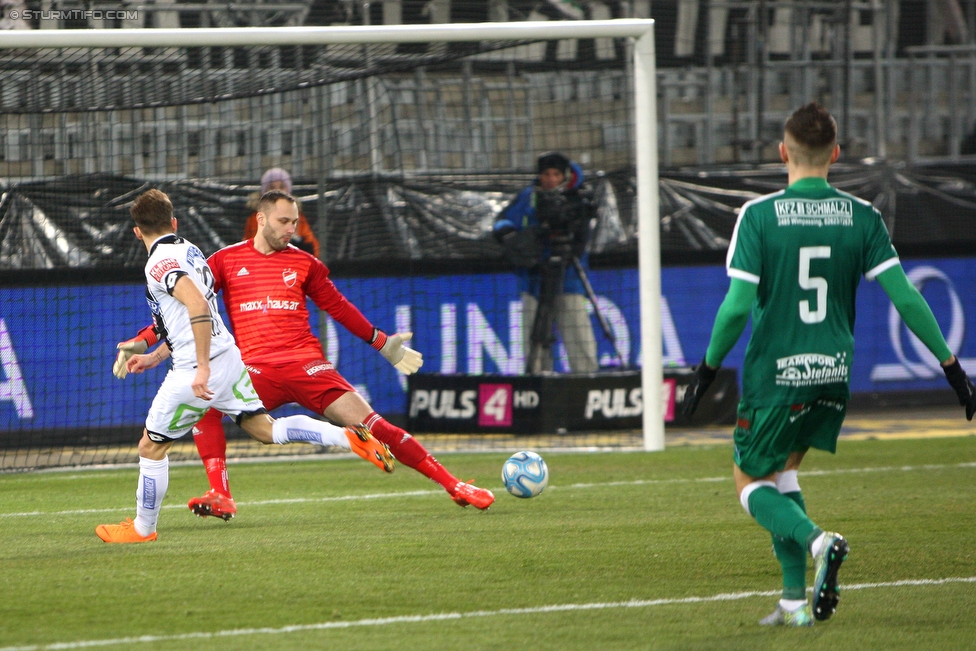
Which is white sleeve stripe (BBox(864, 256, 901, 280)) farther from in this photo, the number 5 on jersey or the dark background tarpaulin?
the dark background tarpaulin

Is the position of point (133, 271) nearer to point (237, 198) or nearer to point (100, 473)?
point (237, 198)

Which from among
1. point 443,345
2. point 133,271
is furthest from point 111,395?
point 443,345

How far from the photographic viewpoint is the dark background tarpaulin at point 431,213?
1134cm

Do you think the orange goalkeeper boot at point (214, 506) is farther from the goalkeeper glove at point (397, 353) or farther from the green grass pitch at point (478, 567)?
the goalkeeper glove at point (397, 353)

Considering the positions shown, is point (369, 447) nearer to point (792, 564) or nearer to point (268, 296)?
point (268, 296)

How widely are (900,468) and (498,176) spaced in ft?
17.7

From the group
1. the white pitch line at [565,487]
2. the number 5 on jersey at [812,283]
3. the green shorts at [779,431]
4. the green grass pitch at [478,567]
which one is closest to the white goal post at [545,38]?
the green grass pitch at [478,567]

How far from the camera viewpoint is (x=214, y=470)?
6879 mm

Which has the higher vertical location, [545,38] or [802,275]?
[545,38]

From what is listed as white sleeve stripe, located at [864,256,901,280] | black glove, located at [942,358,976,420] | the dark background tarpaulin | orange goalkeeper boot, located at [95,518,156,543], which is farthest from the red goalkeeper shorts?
the dark background tarpaulin

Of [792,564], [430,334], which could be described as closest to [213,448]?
[792,564]

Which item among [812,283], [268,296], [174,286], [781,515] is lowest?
[781,515]

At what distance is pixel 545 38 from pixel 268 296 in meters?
3.94

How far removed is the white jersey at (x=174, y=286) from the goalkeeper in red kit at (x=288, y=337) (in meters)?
0.81
